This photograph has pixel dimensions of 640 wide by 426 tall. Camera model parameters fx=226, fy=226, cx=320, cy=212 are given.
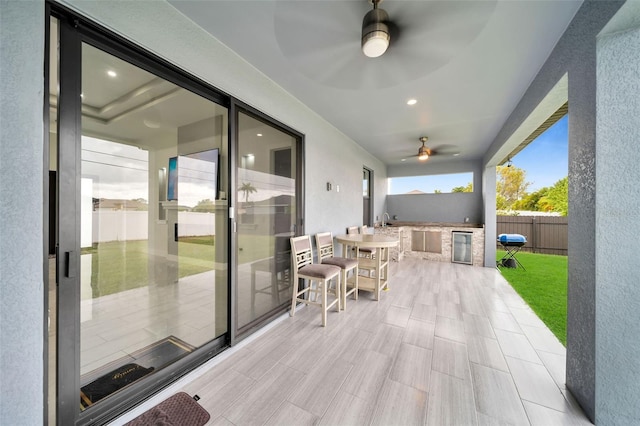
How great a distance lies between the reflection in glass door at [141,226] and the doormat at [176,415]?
14.4 inches

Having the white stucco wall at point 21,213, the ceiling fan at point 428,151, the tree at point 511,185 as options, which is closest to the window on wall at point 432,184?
the ceiling fan at point 428,151

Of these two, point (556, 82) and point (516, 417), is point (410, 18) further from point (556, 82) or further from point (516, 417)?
point (516, 417)

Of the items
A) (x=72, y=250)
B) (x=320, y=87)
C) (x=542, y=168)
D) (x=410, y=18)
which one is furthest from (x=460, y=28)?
(x=542, y=168)

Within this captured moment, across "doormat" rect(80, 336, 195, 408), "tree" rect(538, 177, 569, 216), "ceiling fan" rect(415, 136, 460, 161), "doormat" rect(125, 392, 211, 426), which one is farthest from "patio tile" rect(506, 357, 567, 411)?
"tree" rect(538, 177, 569, 216)

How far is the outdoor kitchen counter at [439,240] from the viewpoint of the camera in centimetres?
529

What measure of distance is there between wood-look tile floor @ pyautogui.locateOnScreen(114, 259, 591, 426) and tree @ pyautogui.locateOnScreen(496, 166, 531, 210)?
6711 mm

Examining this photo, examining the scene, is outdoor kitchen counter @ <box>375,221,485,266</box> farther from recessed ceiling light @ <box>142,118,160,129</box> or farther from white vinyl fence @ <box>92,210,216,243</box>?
recessed ceiling light @ <box>142,118,160,129</box>

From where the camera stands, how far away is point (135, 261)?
166cm

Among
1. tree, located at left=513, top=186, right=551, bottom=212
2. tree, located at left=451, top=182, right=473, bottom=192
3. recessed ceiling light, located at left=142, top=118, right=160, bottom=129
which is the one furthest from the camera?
tree, located at left=513, top=186, right=551, bottom=212

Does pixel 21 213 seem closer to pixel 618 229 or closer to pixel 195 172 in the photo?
pixel 195 172

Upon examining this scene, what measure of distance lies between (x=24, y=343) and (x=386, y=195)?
7230 mm

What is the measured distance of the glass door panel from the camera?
1359 millimetres

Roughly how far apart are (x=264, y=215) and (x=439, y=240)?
4990 millimetres

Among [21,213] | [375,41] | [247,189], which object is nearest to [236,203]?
[247,189]
